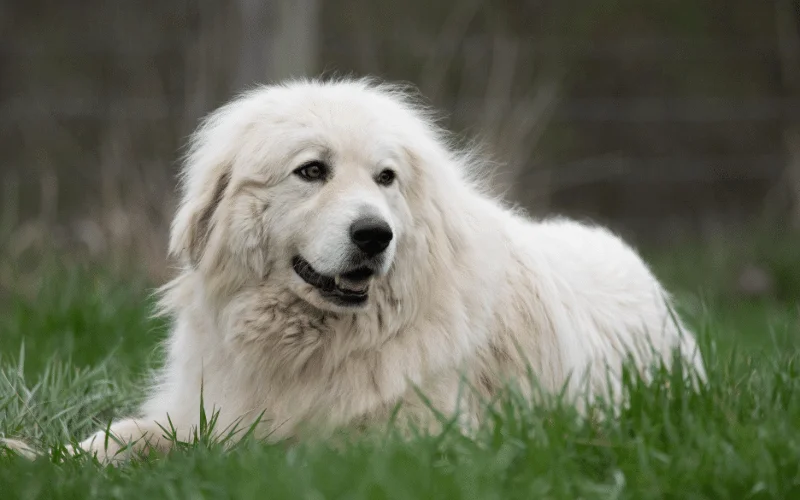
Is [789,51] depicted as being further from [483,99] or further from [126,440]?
[126,440]

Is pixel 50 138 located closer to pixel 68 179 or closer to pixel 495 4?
pixel 68 179

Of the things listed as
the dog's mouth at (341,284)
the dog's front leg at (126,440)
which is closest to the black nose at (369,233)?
the dog's mouth at (341,284)

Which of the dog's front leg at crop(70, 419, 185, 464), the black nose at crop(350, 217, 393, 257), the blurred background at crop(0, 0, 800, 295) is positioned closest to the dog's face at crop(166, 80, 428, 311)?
the black nose at crop(350, 217, 393, 257)

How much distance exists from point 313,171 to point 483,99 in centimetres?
508

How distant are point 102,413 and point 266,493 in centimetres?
186

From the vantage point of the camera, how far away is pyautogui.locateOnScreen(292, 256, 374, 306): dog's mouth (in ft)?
11.2

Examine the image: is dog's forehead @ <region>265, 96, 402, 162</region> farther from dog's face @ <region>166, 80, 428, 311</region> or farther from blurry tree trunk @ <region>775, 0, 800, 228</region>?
blurry tree trunk @ <region>775, 0, 800, 228</region>

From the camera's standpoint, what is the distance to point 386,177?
11.7 feet

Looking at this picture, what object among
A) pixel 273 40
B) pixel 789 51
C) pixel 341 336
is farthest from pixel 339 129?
pixel 789 51

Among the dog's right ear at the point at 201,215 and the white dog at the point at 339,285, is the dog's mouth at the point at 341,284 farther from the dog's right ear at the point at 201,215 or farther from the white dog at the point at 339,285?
the dog's right ear at the point at 201,215

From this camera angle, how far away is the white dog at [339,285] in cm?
339

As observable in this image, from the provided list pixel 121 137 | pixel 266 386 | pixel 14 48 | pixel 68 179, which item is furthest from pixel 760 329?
pixel 14 48

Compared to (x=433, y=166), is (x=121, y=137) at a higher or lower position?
lower

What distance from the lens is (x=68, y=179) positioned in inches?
359
